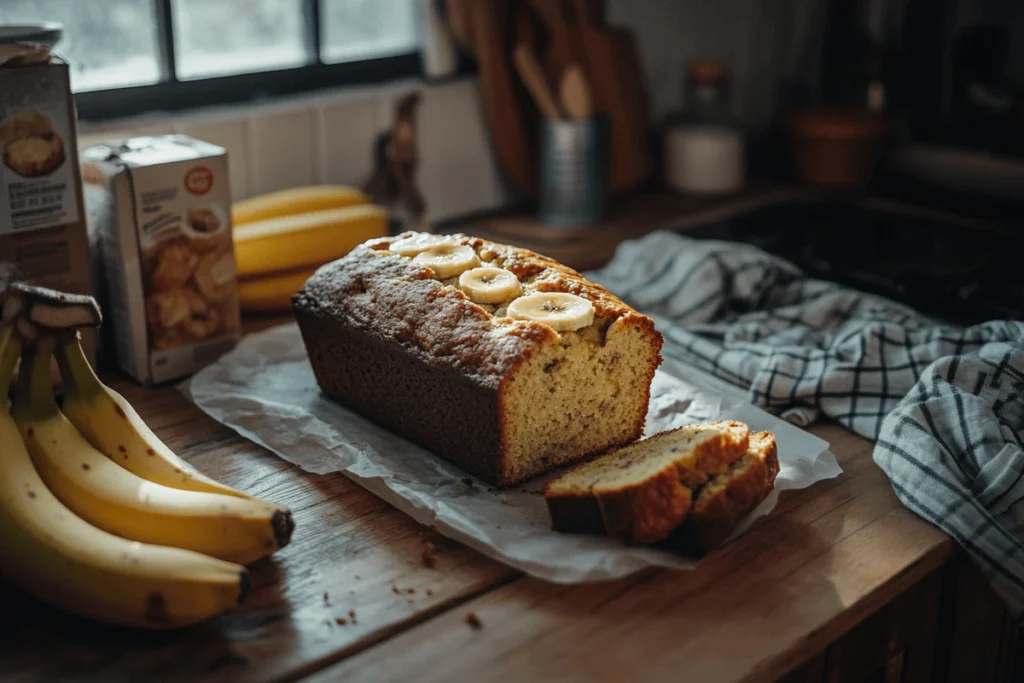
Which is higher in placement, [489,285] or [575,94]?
[575,94]

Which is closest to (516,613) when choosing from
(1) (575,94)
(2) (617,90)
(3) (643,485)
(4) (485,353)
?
(3) (643,485)

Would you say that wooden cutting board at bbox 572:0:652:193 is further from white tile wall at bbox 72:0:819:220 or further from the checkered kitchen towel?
the checkered kitchen towel

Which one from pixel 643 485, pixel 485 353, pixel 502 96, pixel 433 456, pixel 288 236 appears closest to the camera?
pixel 643 485

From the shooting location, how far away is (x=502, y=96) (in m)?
2.10

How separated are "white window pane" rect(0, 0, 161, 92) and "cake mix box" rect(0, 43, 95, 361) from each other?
0.43 m

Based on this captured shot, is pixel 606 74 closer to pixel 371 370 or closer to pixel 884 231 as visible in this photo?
pixel 884 231

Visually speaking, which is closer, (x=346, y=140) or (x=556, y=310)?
(x=556, y=310)

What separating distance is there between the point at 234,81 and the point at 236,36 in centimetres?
9

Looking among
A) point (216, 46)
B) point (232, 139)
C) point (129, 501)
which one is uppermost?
point (216, 46)

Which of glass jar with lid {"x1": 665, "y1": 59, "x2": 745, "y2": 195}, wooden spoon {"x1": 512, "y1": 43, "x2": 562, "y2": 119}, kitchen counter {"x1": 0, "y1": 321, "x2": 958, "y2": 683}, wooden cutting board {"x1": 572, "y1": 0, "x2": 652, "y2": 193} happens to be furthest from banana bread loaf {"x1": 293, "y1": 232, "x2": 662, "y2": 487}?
glass jar with lid {"x1": 665, "y1": 59, "x2": 745, "y2": 195}

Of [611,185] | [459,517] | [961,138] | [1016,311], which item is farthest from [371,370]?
[961,138]

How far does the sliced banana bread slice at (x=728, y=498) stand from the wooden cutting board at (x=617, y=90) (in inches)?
46.0

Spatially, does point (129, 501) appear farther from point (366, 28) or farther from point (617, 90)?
point (617, 90)

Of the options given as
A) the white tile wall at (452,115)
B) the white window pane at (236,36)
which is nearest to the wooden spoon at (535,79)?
the white tile wall at (452,115)
